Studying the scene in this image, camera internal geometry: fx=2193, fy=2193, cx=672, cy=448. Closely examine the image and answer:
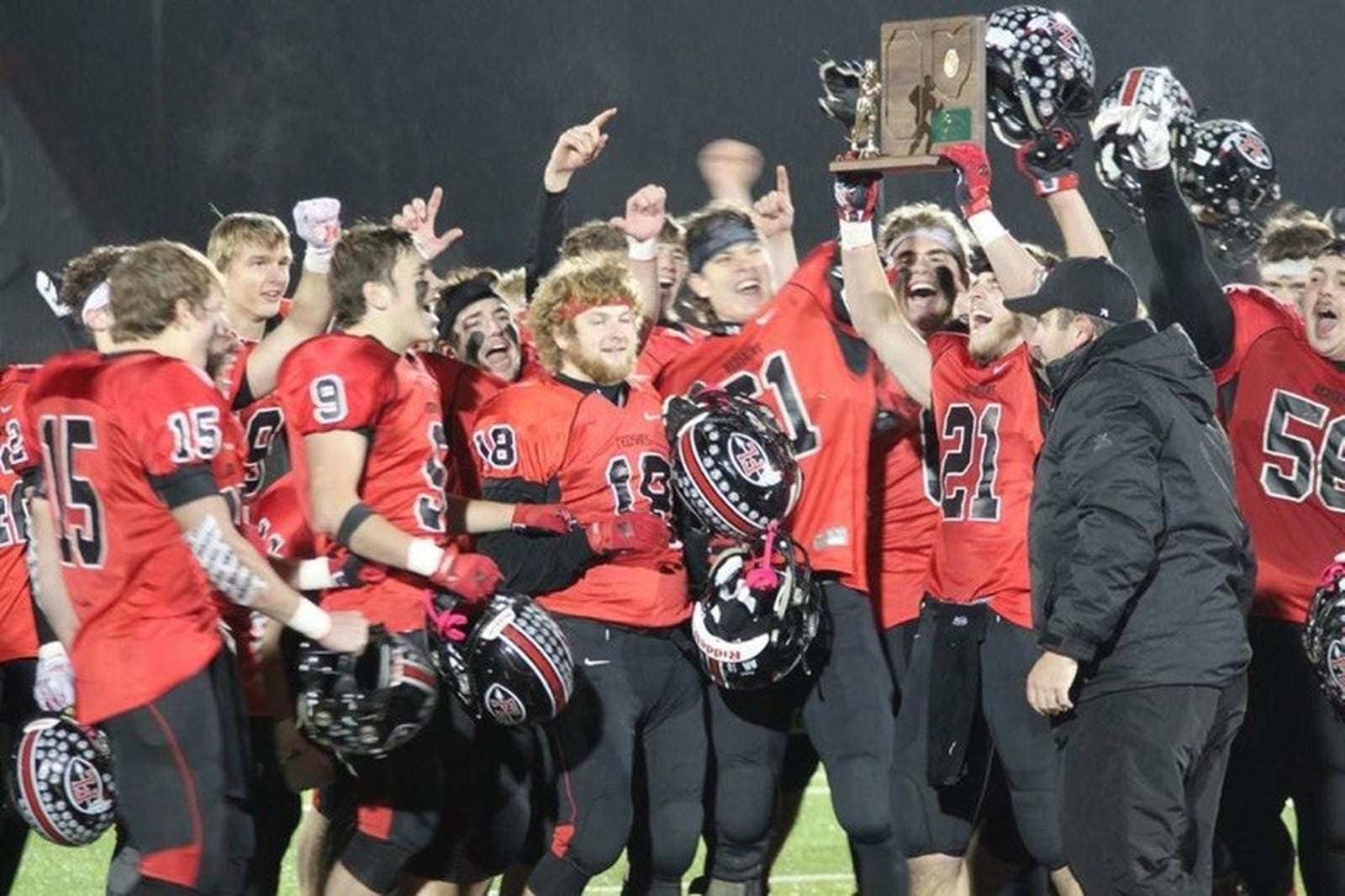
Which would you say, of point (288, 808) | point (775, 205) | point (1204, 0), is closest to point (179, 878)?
point (288, 808)

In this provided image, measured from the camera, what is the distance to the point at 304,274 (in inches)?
231

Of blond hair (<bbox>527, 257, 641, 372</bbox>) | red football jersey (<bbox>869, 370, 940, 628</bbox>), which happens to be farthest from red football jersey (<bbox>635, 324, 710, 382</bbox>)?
red football jersey (<bbox>869, 370, 940, 628</bbox>)

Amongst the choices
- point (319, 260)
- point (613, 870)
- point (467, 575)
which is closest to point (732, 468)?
point (467, 575)

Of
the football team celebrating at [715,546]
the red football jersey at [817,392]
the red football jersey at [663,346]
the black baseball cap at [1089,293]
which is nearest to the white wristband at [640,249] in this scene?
the football team celebrating at [715,546]

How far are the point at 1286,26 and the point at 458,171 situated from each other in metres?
4.54

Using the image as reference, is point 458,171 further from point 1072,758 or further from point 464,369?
point 1072,758

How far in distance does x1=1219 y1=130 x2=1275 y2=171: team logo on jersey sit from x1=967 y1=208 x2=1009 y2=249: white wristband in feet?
3.02

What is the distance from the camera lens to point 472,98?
12.1m

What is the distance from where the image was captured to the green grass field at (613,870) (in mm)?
7020

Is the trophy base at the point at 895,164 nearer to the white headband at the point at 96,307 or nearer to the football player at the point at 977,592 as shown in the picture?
Answer: the football player at the point at 977,592

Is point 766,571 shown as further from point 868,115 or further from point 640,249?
point 640,249

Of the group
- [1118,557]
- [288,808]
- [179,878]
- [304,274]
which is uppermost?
A: [304,274]

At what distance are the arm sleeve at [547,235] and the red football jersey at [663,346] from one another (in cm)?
38

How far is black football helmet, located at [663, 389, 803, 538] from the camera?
17.7ft
